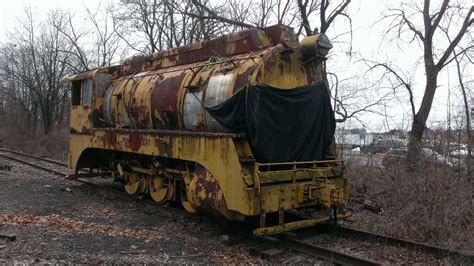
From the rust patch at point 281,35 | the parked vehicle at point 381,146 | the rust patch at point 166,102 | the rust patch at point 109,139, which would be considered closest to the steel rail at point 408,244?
the rust patch at point 281,35

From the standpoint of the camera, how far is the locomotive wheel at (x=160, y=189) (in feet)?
32.8

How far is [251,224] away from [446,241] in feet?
11.1

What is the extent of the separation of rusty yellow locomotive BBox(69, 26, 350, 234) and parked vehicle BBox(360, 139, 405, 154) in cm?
427

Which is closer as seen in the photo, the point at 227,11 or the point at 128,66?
the point at 128,66

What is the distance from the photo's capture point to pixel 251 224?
841 centimetres

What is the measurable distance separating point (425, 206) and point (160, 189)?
18.8 ft

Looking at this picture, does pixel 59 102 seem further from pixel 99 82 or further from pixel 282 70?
pixel 282 70

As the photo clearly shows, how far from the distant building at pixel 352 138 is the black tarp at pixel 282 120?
6070 mm

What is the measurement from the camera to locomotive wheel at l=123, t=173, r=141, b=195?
1116cm

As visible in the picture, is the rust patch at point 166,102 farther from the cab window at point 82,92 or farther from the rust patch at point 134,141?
the cab window at point 82,92

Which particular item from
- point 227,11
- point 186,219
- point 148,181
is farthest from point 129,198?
point 227,11

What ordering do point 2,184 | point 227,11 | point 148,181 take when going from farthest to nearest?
point 227,11 < point 2,184 < point 148,181

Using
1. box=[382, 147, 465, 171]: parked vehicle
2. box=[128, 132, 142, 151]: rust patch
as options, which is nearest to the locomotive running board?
box=[382, 147, 465, 171]: parked vehicle

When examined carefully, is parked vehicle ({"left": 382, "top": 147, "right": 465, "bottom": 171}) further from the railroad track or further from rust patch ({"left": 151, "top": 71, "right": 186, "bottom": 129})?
rust patch ({"left": 151, "top": 71, "right": 186, "bottom": 129})
